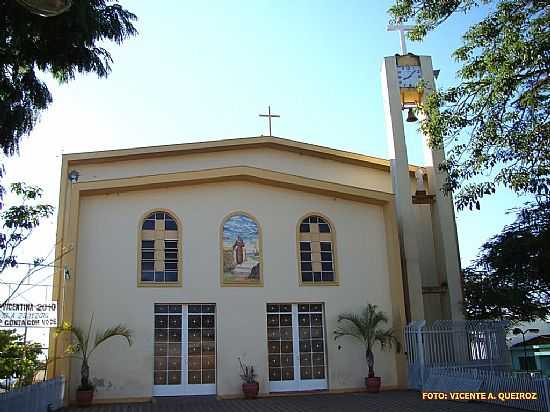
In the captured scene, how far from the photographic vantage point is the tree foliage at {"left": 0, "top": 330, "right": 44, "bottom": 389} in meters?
11.5

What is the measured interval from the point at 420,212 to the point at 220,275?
8.03m

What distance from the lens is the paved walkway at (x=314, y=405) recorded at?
13.2m

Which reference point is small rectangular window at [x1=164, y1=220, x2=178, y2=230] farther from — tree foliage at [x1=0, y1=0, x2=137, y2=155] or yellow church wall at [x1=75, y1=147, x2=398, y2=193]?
tree foliage at [x1=0, y1=0, x2=137, y2=155]

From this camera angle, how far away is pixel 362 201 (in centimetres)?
1847

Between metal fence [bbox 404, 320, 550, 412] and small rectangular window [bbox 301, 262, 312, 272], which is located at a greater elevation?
small rectangular window [bbox 301, 262, 312, 272]

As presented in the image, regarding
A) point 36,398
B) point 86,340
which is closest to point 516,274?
point 86,340

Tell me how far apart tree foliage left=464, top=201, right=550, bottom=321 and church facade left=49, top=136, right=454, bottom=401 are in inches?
119

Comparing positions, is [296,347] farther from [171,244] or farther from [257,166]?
[257,166]

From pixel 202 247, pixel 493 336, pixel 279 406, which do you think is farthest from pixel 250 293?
pixel 493 336

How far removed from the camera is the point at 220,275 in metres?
16.8

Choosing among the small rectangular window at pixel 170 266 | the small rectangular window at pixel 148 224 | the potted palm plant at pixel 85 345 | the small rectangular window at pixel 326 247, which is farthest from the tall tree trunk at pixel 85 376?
the small rectangular window at pixel 326 247

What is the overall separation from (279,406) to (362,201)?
22.9ft

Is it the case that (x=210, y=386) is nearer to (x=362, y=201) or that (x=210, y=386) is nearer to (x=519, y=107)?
(x=362, y=201)

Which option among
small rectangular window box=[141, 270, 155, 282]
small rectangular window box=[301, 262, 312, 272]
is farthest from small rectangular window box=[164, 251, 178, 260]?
small rectangular window box=[301, 262, 312, 272]
